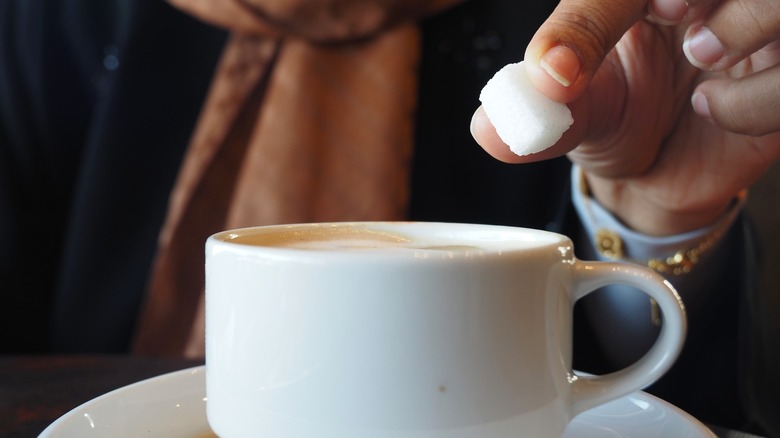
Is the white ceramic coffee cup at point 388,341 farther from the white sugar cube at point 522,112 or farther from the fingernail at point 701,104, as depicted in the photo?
the fingernail at point 701,104

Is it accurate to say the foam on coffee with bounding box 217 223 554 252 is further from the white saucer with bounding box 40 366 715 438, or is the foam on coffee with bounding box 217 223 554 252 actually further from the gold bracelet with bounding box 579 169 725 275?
the gold bracelet with bounding box 579 169 725 275

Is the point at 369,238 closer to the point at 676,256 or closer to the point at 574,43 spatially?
the point at 574,43

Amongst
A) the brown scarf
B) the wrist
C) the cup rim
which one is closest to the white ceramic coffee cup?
the cup rim

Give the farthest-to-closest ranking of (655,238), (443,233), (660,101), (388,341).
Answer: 1. (655,238)
2. (660,101)
3. (443,233)
4. (388,341)

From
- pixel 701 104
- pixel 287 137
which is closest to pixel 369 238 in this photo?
pixel 701 104

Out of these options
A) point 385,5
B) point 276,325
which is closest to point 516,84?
point 276,325

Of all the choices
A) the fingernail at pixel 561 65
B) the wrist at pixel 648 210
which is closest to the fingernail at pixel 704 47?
the fingernail at pixel 561 65

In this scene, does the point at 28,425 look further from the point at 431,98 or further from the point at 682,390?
the point at 431,98
